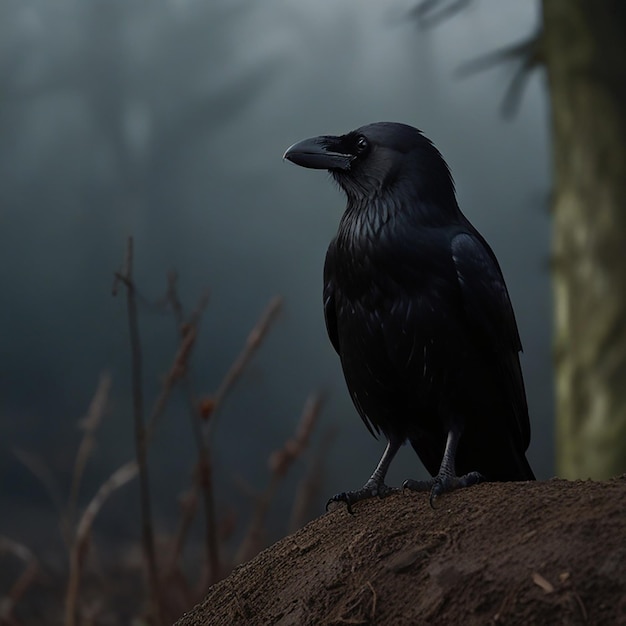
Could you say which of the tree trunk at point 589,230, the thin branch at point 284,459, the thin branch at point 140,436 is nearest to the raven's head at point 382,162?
the thin branch at point 140,436

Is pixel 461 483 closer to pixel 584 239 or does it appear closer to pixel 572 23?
pixel 584 239

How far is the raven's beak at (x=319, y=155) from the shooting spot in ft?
9.98

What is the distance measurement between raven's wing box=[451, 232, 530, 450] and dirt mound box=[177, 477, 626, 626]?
602mm

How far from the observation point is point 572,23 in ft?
18.4

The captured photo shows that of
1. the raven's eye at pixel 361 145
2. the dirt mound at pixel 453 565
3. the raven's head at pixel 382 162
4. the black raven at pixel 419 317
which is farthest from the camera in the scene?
the raven's eye at pixel 361 145

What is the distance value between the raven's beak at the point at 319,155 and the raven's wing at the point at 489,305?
1.82 ft

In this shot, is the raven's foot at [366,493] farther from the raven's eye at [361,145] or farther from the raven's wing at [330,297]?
the raven's eye at [361,145]

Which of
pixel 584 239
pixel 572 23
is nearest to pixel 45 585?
pixel 584 239

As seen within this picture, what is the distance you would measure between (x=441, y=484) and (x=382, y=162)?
1192 mm

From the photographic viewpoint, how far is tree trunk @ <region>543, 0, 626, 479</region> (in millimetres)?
5297

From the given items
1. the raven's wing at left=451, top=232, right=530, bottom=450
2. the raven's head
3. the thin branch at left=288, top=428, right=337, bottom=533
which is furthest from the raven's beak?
the thin branch at left=288, top=428, right=337, bottom=533

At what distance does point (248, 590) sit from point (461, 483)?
66 cm

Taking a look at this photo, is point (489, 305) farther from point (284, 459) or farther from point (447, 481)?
point (284, 459)

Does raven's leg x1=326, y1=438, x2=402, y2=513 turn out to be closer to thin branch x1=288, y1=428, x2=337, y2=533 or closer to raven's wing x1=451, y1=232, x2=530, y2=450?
raven's wing x1=451, y1=232, x2=530, y2=450
